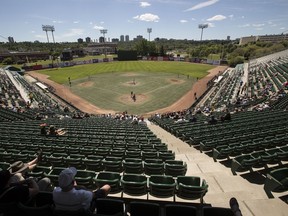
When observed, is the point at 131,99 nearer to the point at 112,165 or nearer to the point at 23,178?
the point at 112,165

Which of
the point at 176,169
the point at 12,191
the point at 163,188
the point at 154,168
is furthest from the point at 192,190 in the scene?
the point at 12,191

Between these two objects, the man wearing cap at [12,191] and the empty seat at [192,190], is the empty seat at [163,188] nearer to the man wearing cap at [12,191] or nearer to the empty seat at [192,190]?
the empty seat at [192,190]

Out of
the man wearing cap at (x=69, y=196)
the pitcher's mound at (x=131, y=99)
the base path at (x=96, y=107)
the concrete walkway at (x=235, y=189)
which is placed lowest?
the base path at (x=96, y=107)

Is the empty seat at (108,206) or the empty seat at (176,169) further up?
the empty seat at (108,206)

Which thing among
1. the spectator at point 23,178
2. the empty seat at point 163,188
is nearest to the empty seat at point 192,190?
the empty seat at point 163,188

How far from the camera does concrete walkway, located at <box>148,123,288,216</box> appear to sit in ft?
19.9

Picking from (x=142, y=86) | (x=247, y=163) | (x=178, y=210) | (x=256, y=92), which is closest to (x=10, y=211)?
(x=178, y=210)

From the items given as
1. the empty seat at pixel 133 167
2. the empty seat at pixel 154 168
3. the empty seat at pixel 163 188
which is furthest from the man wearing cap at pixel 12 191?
the empty seat at pixel 154 168

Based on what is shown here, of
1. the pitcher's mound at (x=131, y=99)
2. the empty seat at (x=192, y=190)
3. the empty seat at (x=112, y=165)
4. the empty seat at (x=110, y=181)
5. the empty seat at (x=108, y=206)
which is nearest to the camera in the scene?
the empty seat at (x=108, y=206)

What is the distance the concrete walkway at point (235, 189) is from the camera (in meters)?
6.06

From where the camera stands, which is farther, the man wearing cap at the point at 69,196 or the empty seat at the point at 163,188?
the empty seat at the point at 163,188

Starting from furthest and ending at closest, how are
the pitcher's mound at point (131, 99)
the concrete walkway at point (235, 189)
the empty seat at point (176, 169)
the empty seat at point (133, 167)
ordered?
1. the pitcher's mound at point (131, 99)
2. the empty seat at point (133, 167)
3. the empty seat at point (176, 169)
4. the concrete walkway at point (235, 189)

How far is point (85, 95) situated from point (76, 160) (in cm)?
3920

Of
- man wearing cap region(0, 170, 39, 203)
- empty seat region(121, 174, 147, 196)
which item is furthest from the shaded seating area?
man wearing cap region(0, 170, 39, 203)
